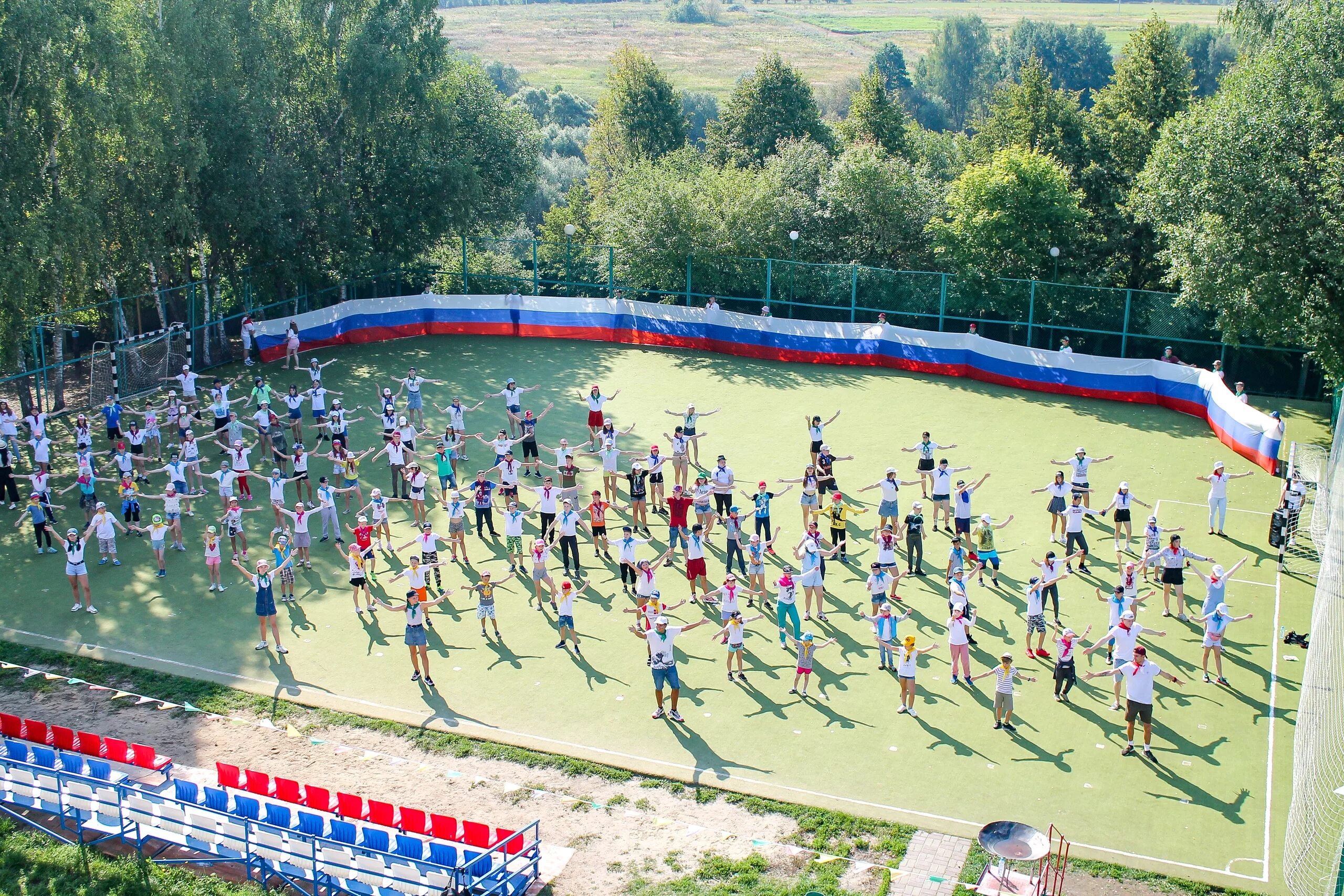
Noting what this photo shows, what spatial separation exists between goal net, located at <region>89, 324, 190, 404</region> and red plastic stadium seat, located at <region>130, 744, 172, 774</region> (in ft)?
54.8

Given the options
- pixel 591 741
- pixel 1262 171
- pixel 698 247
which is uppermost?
pixel 1262 171

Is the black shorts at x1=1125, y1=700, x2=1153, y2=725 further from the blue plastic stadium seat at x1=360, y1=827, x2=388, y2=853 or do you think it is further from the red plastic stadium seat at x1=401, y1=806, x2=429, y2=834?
the blue plastic stadium seat at x1=360, y1=827, x2=388, y2=853

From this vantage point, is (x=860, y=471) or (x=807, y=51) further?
(x=807, y=51)

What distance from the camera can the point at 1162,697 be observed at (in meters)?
17.6

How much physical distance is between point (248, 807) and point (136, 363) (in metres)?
19.4

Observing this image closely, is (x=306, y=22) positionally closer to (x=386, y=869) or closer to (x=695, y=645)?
(x=695, y=645)

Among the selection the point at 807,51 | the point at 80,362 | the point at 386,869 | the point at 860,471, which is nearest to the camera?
the point at 386,869

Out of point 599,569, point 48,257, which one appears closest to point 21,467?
point 48,257

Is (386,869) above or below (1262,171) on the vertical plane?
below

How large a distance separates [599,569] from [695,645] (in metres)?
3.20

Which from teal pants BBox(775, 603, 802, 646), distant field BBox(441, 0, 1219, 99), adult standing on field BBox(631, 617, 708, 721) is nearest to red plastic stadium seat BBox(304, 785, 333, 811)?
adult standing on field BBox(631, 617, 708, 721)

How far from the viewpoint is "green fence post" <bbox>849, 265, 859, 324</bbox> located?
35.9 metres

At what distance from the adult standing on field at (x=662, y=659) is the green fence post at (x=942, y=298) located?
20.1 metres

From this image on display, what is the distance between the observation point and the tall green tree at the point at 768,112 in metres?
55.9
